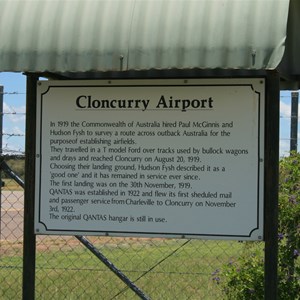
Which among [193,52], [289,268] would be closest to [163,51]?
[193,52]

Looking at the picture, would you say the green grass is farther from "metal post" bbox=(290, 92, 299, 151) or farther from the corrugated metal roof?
the corrugated metal roof

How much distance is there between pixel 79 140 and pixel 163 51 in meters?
0.95

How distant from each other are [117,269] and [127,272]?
204 centimetres

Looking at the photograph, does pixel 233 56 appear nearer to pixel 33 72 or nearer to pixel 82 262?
pixel 33 72

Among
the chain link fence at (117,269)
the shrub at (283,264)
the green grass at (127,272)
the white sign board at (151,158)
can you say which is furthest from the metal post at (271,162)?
the green grass at (127,272)

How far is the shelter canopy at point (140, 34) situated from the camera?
167 inches

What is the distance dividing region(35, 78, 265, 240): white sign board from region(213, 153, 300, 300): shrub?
116cm

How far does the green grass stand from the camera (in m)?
7.19

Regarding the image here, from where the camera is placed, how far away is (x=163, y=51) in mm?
4324

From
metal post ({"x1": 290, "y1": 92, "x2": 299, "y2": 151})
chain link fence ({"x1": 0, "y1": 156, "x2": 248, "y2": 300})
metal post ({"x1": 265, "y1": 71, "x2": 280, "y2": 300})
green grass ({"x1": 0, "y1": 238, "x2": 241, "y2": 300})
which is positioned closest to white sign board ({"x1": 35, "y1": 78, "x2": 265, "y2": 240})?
metal post ({"x1": 265, "y1": 71, "x2": 280, "y2": 300})

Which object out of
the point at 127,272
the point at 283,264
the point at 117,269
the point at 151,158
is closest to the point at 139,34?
the point at 151,158

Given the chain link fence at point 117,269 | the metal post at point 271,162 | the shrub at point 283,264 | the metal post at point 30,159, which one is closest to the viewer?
the metal post at point 271,162

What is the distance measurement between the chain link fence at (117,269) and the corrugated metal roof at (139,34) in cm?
164

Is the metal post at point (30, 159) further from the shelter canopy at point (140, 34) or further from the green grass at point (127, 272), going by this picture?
the green grass at point (127, 272)
